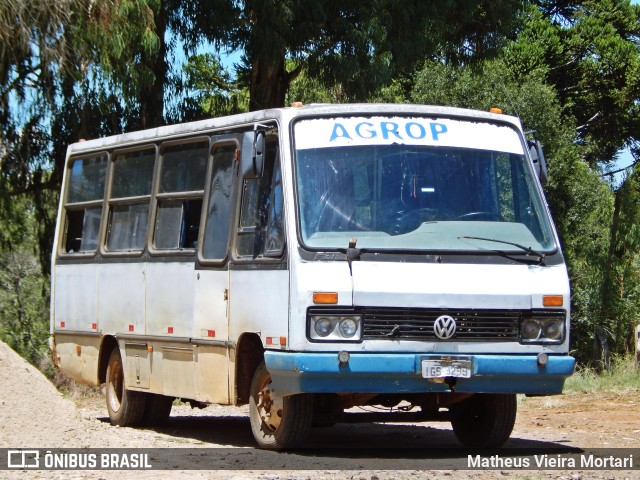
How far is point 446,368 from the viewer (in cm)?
948

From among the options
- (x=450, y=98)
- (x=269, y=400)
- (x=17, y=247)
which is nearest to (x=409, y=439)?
(x=269, y=400)

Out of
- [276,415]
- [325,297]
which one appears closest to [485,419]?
[276,415]

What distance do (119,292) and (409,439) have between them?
337 centimetres

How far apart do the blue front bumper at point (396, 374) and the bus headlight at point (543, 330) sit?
14 cm

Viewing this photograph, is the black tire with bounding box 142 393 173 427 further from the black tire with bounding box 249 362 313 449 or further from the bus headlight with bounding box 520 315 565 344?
the bus headlight with bounding box 520 315 565 344

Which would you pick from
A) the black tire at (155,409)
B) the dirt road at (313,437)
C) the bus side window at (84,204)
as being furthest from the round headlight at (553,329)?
the bus side window at (84,204)

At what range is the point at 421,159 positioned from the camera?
10250 mm

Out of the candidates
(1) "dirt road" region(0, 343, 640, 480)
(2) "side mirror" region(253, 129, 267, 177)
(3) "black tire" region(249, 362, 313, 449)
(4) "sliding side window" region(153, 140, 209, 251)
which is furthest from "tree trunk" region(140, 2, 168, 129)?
(3) "black tire" region(249, 362, 313, 449)

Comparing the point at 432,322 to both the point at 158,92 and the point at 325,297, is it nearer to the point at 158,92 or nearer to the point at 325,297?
the point at 325,297

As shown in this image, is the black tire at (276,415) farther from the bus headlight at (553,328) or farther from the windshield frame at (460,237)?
the bus headlight at (553,328)

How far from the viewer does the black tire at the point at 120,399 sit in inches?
524

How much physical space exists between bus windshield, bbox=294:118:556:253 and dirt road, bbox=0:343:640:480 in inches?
67.6

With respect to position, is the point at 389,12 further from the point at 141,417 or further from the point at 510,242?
the point at 510,242

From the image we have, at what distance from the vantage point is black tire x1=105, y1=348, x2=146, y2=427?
43.7 ft
